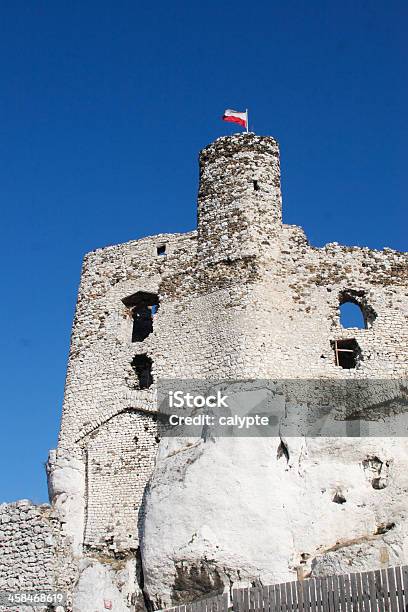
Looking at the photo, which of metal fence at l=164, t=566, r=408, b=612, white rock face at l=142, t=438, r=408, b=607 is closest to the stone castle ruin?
white rock face at l=142, t=438, r=408, b=607

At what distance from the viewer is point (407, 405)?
2036cm

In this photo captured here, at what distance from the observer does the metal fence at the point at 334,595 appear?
1255cm

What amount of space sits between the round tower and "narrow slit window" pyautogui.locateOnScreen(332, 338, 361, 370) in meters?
3.33

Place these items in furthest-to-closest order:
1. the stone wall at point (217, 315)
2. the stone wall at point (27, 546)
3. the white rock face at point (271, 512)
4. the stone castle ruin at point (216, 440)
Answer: the stone wall at point (217, 315) → the stone wall at point (27, 546) → the stone castle ruin at point (216, 440) → the white rock face at point (271, 512)

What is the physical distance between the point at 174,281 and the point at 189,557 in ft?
26.2

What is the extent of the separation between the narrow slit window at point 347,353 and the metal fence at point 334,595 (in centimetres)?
836

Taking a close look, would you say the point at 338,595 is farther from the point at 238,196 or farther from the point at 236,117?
the point at 236,117

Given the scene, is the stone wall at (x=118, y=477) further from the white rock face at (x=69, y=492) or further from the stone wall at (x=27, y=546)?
the stone wall at (x=27, y=546)

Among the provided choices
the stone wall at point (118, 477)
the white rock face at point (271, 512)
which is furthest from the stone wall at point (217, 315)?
the white rock face at point (271, 512)

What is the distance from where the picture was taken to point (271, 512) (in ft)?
59.3

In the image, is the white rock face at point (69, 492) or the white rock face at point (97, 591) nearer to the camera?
the white rock face at point (97, 591)

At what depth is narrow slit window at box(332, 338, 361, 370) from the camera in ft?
70.4

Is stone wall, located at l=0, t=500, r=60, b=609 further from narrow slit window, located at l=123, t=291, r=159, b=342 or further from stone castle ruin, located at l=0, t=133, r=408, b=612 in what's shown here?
narrow slit window, located at l=123, t=291, r=159, b=342

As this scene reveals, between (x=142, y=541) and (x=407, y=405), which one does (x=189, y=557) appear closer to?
(x=142, y=541)
